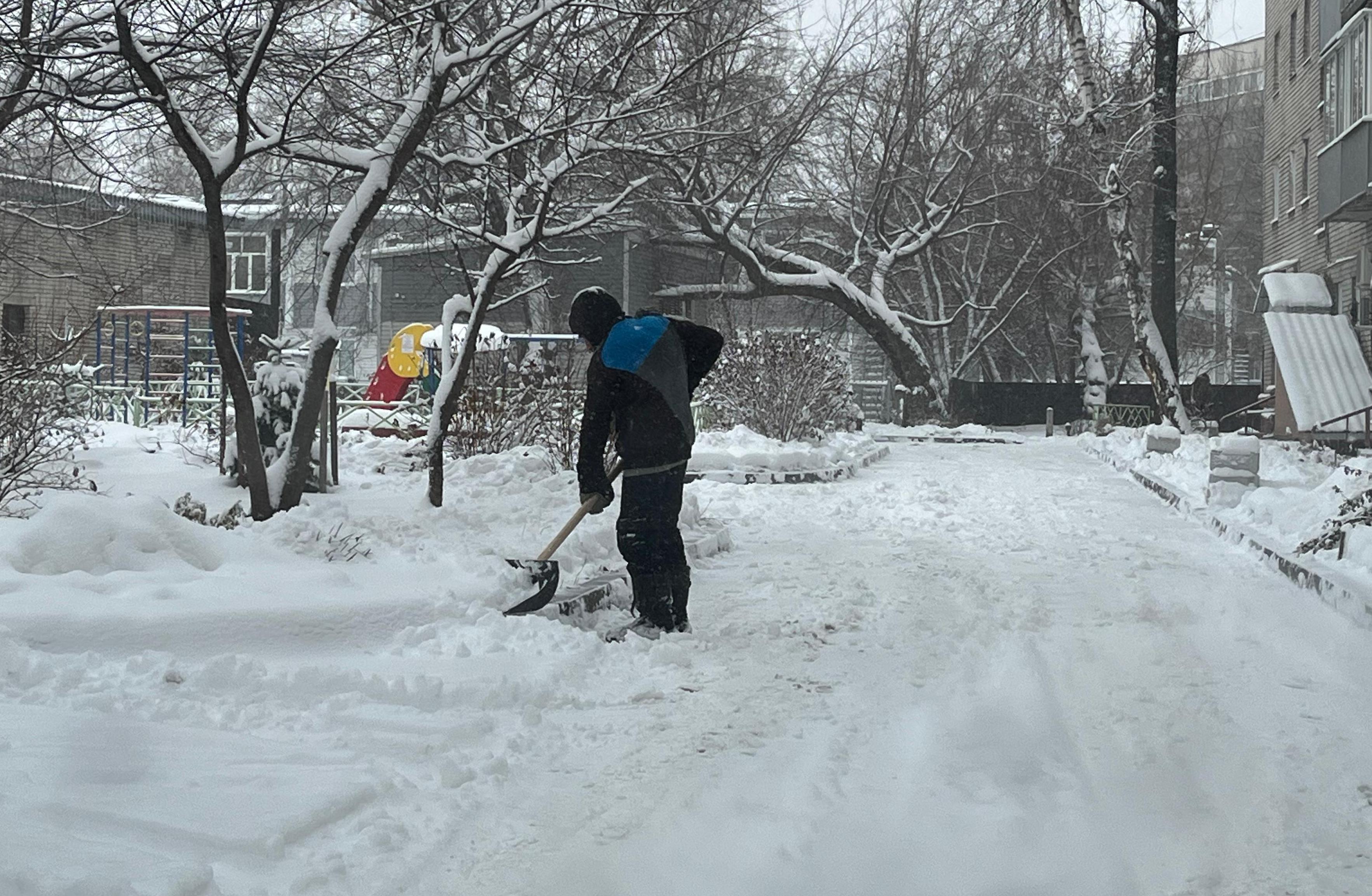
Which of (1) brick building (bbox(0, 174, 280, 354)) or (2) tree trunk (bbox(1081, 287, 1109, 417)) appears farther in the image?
(2) tree trunk (bbox(1081, 287, 1109, 417))

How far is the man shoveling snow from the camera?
6.84 metres

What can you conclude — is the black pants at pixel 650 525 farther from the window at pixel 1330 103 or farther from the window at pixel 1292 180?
the window at pixel 1292 180

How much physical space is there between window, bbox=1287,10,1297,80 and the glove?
3067 cm

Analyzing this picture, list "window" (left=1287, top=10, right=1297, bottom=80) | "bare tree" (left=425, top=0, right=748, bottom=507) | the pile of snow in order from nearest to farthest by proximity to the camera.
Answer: "bare tree" (left=425, top=0, right=748, bottom=507)
the pile of snow
"window" (left=1287, top=10, right=1297, bottom=80)

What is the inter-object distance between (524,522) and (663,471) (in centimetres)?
296

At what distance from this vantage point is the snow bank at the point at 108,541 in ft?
20.0

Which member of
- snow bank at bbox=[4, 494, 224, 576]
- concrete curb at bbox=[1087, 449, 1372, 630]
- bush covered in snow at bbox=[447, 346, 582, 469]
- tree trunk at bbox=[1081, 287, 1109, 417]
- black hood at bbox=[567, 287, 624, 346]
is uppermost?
tree trunk at bbox=[1081, 287, 1109, 417]

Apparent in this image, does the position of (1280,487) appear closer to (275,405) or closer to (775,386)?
(775,386)

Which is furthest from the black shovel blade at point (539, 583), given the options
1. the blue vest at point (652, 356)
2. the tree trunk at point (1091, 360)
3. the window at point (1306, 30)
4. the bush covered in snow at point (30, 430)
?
the tree trunk at point (1091, 360)

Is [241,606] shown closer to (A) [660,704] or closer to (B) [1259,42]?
(A) [660,704]

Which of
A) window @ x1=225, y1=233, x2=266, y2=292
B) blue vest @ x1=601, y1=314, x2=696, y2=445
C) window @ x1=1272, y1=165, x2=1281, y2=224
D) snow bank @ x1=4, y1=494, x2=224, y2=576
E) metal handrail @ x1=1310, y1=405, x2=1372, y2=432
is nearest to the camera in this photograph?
snow bank @ x1=4, y1=494, x2=224, y2=576

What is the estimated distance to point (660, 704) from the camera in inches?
220

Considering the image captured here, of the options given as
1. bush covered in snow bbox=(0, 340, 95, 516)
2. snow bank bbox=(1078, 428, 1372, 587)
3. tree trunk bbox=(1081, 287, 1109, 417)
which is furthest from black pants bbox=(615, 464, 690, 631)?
tree trunk bbox=(1081, 287, 1109, 417)

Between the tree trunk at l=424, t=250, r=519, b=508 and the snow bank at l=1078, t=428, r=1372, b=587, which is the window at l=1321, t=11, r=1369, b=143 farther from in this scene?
the tree trunk at l=424, t=250, r=519, b=508
